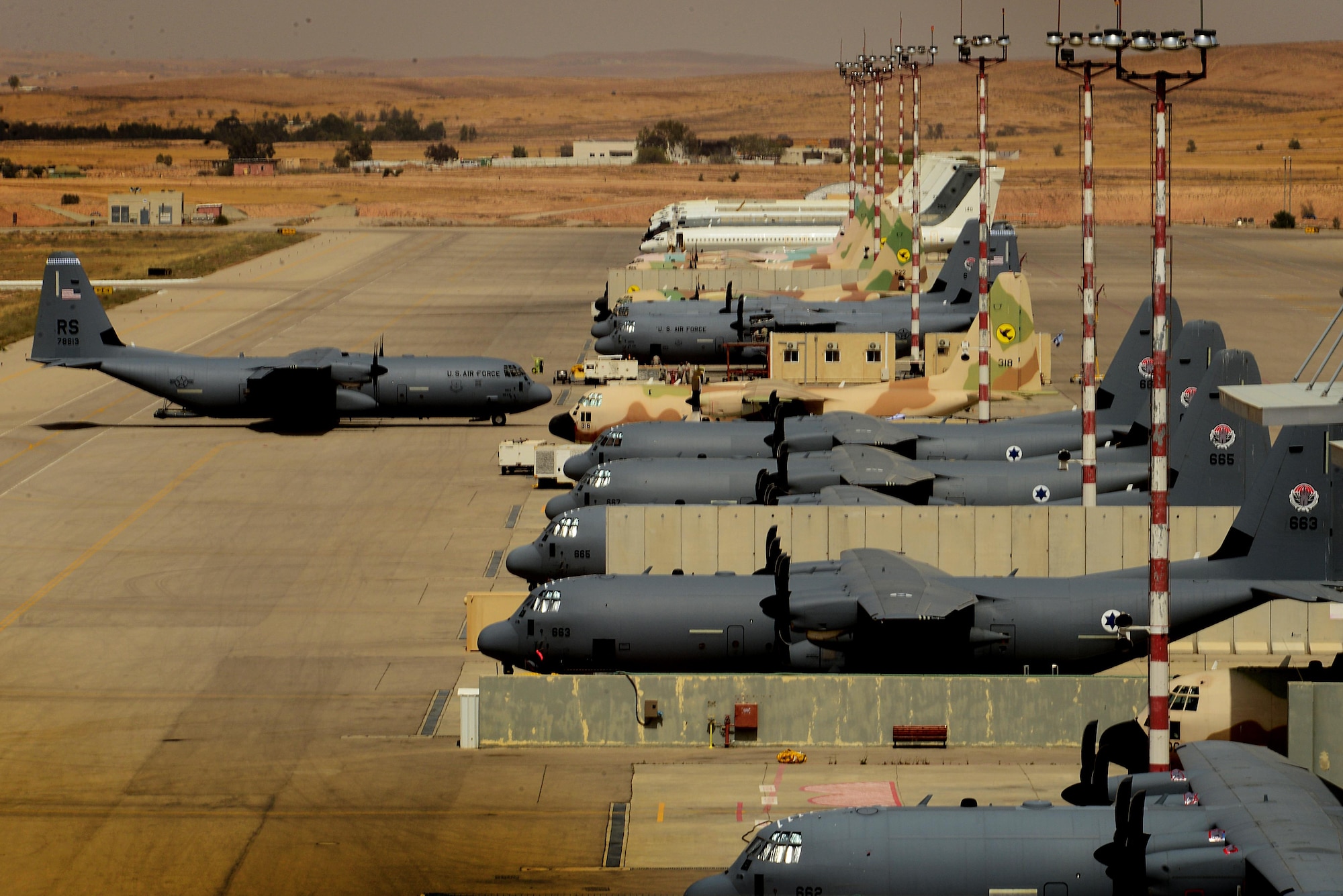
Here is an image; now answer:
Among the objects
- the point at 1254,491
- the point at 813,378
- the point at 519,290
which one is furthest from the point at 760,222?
the point at 1254,491

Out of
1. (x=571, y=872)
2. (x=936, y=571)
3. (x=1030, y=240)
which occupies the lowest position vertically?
(x=571, y=872)

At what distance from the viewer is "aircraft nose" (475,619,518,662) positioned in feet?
138

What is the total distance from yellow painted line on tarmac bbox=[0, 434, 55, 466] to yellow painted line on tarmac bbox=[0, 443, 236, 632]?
7.98 metres

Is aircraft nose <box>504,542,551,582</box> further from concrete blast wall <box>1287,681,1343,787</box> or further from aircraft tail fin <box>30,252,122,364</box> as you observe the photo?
aircraft tail fin <box>30,252,122,364</box>

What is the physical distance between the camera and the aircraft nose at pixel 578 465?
6184cm

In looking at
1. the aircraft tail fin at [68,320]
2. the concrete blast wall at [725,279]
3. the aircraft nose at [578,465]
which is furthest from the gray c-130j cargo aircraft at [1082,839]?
the concrete blast wall at [725,279]

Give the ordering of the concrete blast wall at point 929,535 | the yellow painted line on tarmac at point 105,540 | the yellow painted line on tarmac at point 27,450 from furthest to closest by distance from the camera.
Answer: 1. the yellow painted line on tarmac at point 27,450
2. the yellow painted line on tarmac at point 105,540
3. the concrete blast wall at point 929,535

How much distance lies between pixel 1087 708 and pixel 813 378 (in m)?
48.3

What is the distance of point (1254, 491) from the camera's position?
40.2 metres

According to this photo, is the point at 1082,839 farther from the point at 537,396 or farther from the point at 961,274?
the point at 961,274

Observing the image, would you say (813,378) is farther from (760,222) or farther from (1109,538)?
(760,222)

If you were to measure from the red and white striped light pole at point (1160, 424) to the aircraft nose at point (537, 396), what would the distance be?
164 ft

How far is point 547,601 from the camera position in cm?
4178

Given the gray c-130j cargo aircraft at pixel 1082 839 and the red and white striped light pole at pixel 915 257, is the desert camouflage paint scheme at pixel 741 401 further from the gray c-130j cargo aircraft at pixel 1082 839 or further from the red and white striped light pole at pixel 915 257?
the gray c-130j cargo aircraft at pixel 1082 839
